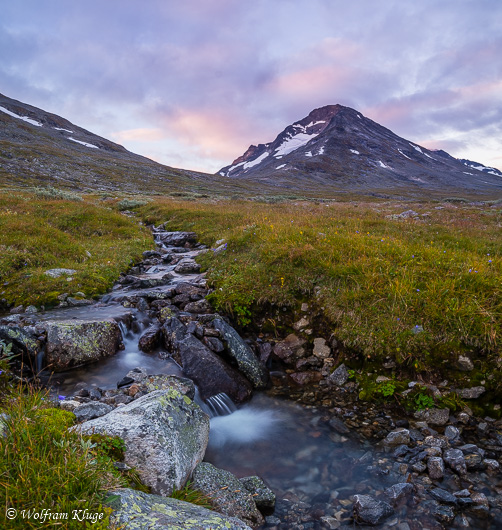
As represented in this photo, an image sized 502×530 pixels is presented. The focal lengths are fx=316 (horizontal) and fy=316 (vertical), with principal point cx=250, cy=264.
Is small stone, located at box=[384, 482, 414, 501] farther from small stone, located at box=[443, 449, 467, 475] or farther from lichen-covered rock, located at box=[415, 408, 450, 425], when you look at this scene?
lichen-covered rock, located at box=[415, 408, 450, 425]

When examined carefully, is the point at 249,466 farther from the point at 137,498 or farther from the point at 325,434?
the point at 137,498

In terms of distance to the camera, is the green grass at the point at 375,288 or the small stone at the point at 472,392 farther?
the green grass at the point at 375,288

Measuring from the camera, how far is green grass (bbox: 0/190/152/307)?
10062 millimetres

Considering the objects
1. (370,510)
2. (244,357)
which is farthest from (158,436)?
(244,357)

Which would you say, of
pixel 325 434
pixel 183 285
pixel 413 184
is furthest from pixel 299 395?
pixel 413 184

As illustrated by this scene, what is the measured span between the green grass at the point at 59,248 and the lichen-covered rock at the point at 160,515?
8.55 m

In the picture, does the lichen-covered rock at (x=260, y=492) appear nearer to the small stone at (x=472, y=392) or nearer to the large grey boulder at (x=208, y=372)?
the large grey boulder at (x=208, y=372)

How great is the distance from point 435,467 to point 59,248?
46.4 ft

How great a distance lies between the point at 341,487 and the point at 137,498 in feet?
10.2

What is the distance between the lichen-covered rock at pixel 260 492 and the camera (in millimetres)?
4020

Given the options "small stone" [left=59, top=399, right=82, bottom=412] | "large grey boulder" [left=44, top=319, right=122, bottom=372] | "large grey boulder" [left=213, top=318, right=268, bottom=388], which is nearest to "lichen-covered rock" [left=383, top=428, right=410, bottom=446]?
"large grey boulder" [left=213, top=318, right=268, bottom=388]

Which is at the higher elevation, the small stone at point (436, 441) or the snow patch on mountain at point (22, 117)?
the snow patch on mountain at point (22, 117)

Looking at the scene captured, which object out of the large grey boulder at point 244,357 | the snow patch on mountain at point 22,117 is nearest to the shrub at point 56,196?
the large grey boulder at point 244,357

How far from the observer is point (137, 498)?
258 cm
